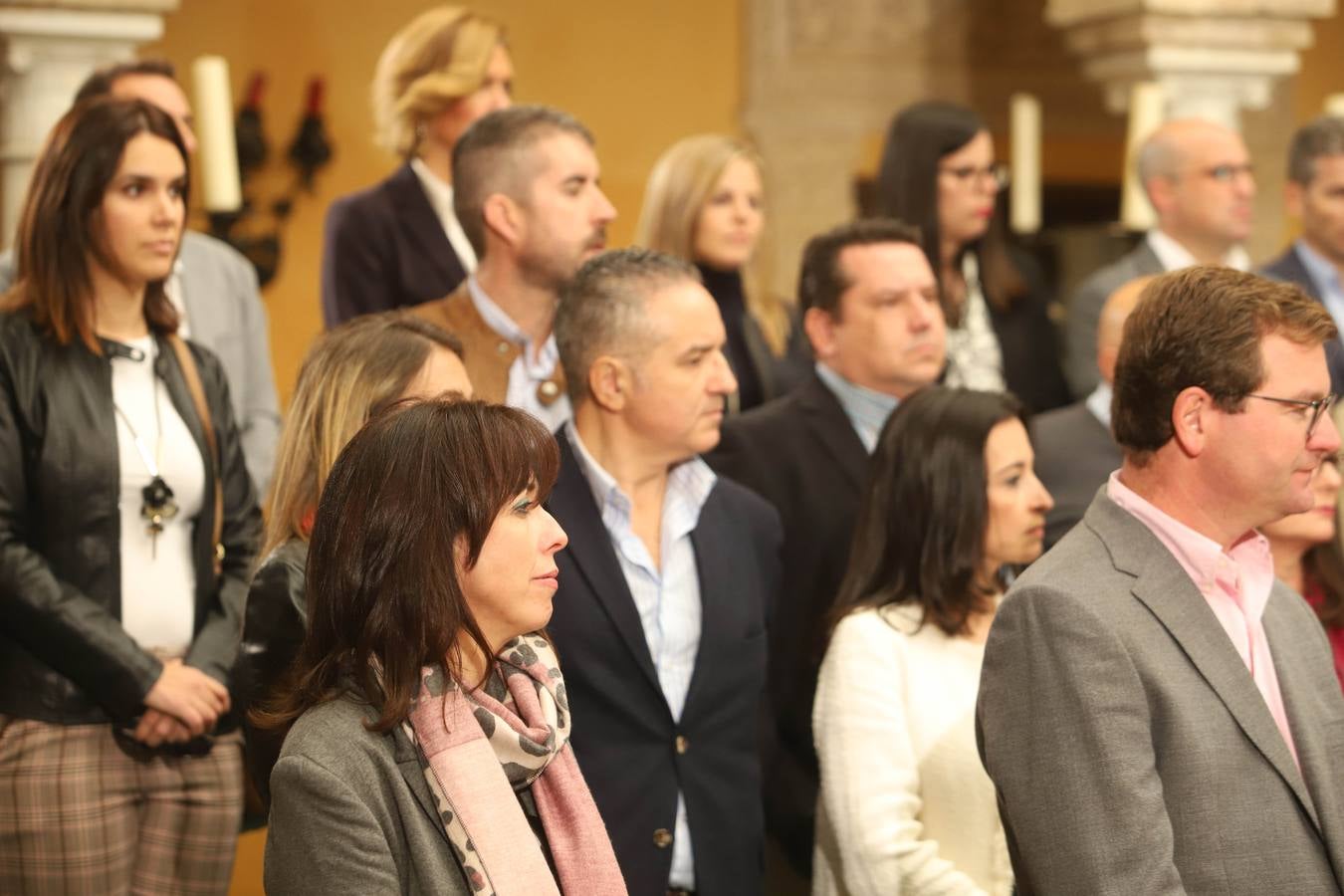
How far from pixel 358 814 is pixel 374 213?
2.15 m

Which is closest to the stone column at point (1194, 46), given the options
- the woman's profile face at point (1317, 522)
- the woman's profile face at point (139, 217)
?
the woman's profile face at point (1317, 522)

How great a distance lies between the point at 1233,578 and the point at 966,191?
2.36m

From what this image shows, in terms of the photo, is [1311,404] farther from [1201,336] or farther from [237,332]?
[237,332]

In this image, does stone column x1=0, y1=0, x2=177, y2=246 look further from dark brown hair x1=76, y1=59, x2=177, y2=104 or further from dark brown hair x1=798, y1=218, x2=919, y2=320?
dark brown hair x1=798, y1=218, x2=919, y2=320

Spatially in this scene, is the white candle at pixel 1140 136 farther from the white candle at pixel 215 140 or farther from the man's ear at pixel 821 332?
the white candle at pixel 215 140

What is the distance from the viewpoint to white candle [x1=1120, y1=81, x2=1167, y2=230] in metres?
5.29

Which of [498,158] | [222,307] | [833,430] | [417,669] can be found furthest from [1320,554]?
[222,307]

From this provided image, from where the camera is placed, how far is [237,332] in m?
3.96

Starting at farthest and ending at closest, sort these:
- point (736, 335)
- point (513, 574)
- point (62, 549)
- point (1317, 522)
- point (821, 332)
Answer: point (736, 335)
point (821, 332)
point (1317, 522)
point (62, 549)
point (513, 574)

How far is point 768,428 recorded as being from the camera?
11.7 ft

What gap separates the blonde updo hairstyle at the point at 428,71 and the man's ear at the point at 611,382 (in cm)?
122

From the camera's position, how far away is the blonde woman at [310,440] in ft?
8.08

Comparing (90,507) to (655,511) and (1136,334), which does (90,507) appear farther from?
(1136,334)

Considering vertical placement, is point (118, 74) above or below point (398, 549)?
above
